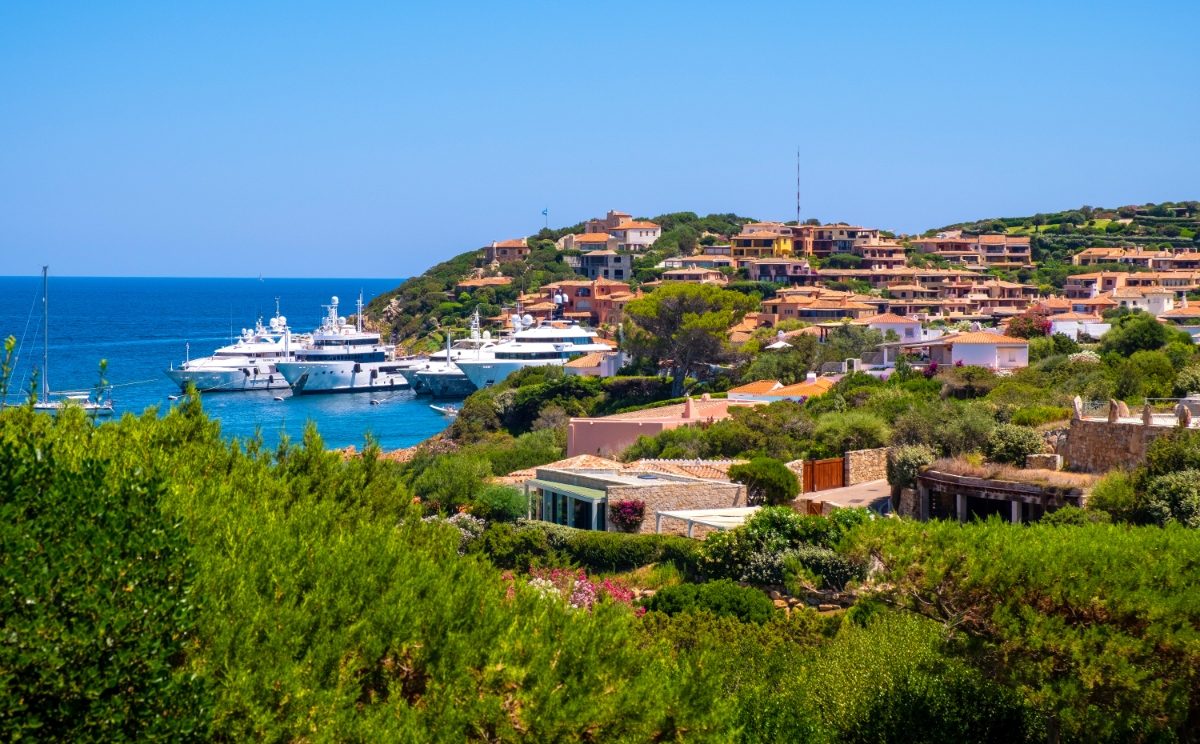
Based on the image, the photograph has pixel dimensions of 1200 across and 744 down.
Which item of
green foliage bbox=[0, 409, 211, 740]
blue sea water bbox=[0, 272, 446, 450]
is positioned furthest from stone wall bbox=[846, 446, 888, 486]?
green foliage bbox=[0, 409, 211, 740]

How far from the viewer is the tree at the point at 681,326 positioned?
150 ft

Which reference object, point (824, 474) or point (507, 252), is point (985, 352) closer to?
point (824, 474)

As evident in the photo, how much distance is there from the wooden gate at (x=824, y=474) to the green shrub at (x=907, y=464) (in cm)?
253

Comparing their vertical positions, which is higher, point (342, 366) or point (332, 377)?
point (342, 366)

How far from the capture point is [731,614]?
1346 cm

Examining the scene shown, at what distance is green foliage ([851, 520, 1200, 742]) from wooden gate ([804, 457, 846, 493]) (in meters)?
12.2

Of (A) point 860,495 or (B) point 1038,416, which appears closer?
(A) point 860,495

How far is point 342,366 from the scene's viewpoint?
71.1 metres

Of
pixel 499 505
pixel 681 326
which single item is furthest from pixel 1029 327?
pixel 499 505

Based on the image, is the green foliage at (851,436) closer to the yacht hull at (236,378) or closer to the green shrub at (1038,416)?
the green shrub at (1038,416)

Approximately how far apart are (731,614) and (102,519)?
7.71 metres

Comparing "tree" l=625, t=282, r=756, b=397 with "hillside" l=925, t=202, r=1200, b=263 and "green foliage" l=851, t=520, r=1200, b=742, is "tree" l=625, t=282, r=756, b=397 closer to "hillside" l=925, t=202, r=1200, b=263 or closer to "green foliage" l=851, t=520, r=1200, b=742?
"green foliage" l=851, t=520, r=1200, b=742

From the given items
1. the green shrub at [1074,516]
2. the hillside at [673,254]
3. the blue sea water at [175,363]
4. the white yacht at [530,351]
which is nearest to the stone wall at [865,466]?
the green shrub at [1074,516]

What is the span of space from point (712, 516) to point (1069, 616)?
971 cm
